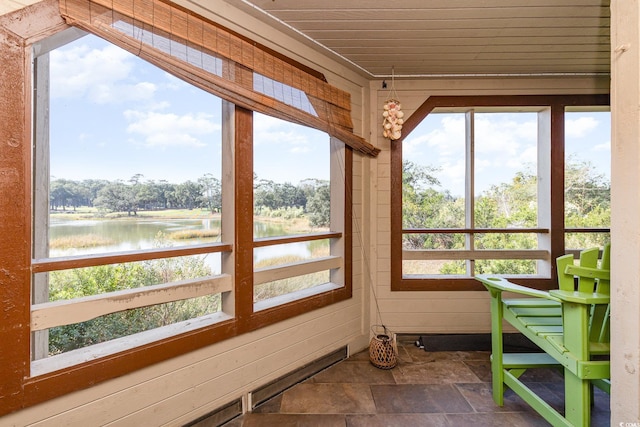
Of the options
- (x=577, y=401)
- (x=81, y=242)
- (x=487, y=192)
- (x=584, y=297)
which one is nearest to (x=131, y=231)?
(x=81, y=242)

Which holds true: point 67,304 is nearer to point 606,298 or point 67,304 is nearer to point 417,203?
point 606,298

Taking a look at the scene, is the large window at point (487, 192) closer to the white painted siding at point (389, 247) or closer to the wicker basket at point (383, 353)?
the white painted siding at point (389, 247)

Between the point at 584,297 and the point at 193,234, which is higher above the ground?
the point at 193,234

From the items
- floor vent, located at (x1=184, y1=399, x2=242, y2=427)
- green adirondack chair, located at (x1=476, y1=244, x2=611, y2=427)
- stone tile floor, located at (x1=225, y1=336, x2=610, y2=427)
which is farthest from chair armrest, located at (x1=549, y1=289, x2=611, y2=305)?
floor vent, located at (x1=184, y1=399, x2=242, y2=427)

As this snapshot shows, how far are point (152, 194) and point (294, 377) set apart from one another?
154cm

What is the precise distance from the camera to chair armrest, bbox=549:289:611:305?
1406mm

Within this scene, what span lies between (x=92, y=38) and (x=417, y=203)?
2.64m

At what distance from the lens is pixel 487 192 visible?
2.92 meters

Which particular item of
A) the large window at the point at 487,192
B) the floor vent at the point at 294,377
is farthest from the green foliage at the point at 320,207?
the floor vent at the point at 294,377

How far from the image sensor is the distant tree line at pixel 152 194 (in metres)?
1.56

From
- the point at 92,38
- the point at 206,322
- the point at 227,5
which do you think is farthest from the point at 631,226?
the point at 92,38

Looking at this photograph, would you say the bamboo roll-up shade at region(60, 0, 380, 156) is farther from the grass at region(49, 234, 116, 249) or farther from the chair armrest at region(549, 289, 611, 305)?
the chair armrest at region(549, 289, 611, 305)

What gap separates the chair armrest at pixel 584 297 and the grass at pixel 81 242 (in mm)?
2279

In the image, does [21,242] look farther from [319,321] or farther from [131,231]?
[319,321]
